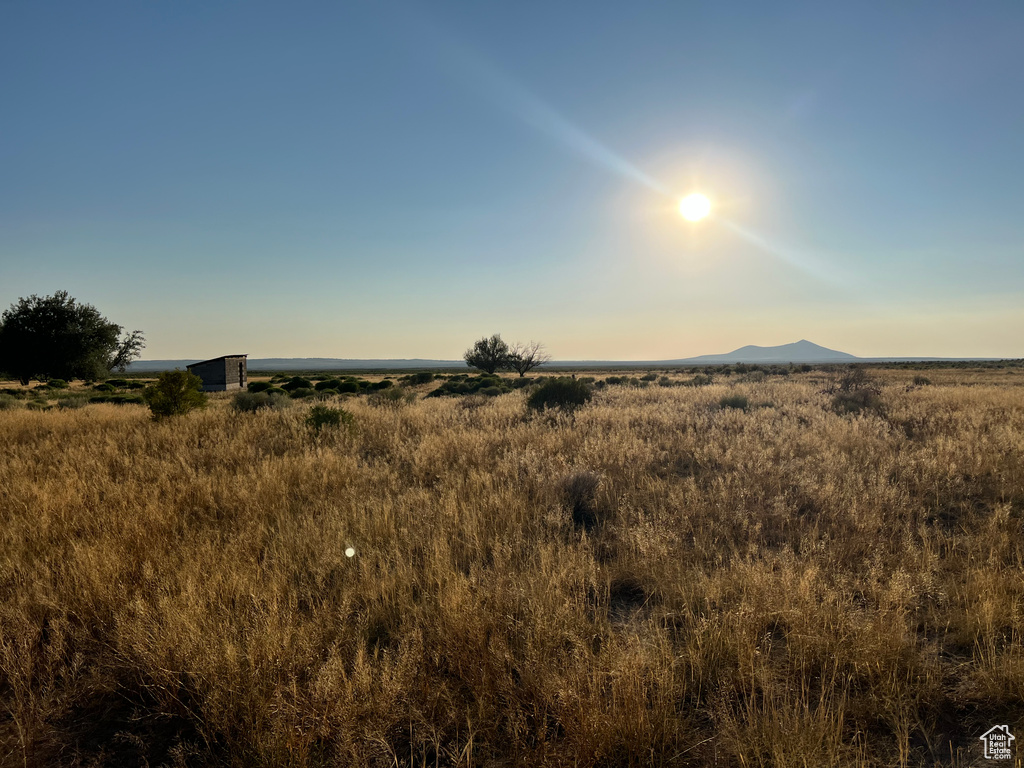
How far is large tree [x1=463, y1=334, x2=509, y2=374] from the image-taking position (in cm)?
5675

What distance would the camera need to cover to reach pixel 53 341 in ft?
127

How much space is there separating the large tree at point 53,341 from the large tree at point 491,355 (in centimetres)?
3638

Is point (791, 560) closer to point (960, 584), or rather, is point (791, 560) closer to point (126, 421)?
point (960, 584)

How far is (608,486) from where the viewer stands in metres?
6.29

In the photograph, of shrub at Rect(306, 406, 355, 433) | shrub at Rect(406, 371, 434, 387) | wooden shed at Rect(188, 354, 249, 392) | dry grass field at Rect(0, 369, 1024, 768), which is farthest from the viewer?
shrub at Rect(406, 371, 434, 387)

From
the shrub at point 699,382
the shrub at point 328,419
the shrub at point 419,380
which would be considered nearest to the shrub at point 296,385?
the shrub at point 419,380

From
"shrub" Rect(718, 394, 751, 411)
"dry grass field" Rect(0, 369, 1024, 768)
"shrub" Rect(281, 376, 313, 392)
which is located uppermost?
"shrub" Rect(718, 394, 751, 411)

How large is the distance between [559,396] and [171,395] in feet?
37.7

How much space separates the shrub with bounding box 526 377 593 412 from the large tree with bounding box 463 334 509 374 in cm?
3959

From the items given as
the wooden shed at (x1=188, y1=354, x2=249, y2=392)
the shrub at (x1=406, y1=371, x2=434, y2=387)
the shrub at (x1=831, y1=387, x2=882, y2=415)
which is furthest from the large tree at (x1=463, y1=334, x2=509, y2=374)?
the shrub at (x1=831, y1=387, x2=882, y2=415)

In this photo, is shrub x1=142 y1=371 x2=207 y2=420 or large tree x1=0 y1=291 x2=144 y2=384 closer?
shrub x1=142 y1=371 x2=207 y2=420

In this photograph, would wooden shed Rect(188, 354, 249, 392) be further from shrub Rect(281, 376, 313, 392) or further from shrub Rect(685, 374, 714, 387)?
shrub Rect(685, 374, 714, 387)

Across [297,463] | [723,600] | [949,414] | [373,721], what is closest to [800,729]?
[723,600]

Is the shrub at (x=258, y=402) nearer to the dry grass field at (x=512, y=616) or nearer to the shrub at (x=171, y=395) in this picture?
the shrub at (x=171, y=395)
